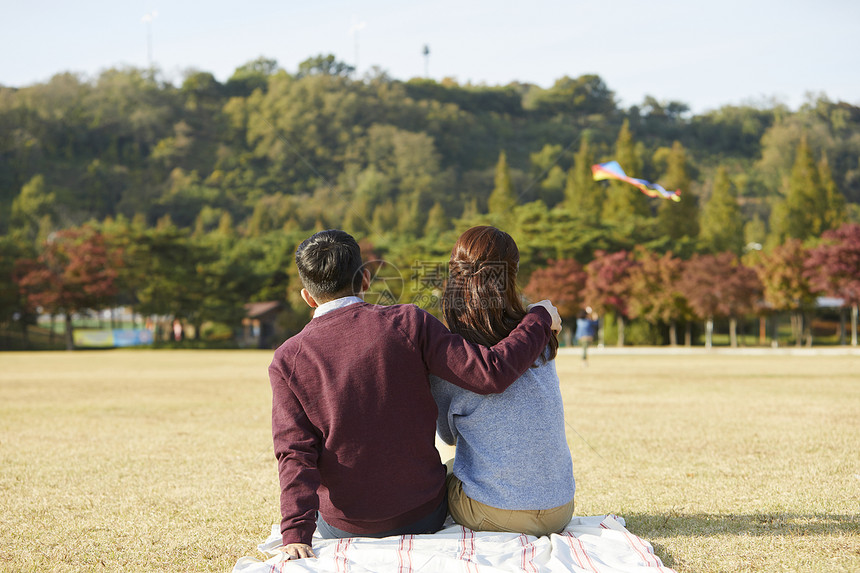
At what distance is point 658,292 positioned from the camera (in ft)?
116

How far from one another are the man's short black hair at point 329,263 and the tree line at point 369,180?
3351 cm

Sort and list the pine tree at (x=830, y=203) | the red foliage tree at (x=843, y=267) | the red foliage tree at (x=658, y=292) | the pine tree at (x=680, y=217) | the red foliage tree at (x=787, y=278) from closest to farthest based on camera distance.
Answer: the red foliage tree at (x=843, y=267), the red foliage tree at (x=787, y=278), the red foliage tree at (x=658, y=292), the pine tree at (x=680, y=217), the pine tree at (x=830, y=203)

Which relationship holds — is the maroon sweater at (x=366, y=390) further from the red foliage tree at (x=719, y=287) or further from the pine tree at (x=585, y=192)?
the pine tree at (x=585, y=192)

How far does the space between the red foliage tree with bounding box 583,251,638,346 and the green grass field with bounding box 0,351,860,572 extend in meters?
24.9

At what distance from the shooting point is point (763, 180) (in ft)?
242

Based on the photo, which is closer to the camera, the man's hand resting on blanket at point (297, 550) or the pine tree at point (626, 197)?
the man's hand resting on blanket at point (297, 550)

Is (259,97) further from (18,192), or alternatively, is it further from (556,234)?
(556,234)

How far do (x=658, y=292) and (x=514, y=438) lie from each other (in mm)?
34186

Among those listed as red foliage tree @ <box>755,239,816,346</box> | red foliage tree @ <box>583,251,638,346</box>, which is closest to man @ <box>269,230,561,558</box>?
red foliage tree @ <box>583,251,638,346</box>

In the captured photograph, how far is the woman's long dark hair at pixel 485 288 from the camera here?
283 centimetres

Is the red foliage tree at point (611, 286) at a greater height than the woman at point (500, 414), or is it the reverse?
the woman at point (500, 414)

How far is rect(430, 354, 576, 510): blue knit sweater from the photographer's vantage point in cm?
285

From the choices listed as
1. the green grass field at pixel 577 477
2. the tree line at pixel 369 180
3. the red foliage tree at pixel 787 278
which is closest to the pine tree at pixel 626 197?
the tree line at pixel 369 180

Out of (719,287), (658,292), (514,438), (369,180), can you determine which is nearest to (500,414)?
(514,438)
